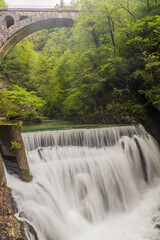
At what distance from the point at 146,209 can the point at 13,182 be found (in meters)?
4.26

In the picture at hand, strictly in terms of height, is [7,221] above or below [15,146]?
below

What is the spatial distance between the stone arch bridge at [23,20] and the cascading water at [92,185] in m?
14.0

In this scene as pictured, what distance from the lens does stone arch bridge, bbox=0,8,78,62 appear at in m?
15.7

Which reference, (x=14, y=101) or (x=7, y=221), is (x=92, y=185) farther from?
(x=14, y=101)

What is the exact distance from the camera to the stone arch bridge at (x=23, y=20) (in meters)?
15.7

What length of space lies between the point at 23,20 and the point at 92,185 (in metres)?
17.4

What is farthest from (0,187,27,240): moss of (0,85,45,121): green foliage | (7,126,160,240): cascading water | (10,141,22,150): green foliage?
(0,85,45,121): green foliage

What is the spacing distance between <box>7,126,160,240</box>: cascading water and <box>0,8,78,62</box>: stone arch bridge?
14.0m

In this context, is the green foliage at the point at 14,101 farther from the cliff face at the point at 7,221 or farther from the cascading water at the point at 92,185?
the cliff face at the point at 7,221

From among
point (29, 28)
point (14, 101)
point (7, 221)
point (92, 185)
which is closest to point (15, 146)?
point (7, 221)

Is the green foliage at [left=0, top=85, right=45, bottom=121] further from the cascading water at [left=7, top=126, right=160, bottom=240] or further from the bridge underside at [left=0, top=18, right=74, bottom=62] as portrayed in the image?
the bridge underside at [left=0, top=18, right=74, bottom=62]

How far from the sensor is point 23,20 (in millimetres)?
15891

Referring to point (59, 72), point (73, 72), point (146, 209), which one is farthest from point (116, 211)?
point (59, 72)

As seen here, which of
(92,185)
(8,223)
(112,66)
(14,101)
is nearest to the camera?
(8,223)
